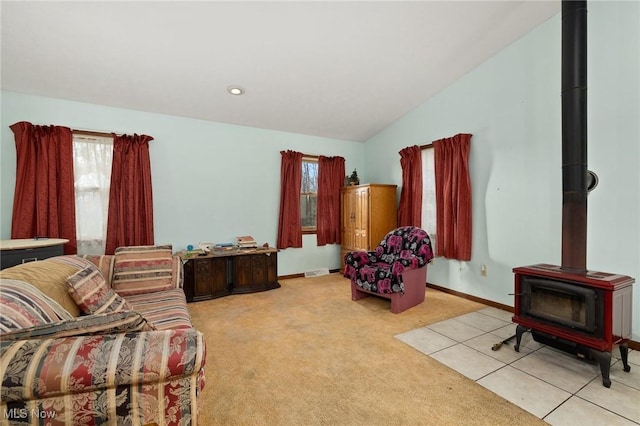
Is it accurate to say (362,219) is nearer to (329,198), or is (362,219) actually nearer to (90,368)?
(329,198)

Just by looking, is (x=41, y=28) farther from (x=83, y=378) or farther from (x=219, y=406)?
(x=219, y=406)

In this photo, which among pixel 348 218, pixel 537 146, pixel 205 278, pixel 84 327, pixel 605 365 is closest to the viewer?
pixel 84 327

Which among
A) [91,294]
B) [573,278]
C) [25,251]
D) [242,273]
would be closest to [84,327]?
[91,294]

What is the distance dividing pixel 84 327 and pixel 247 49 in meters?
2.68

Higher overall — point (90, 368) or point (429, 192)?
point (429, 192)

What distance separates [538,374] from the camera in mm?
2027

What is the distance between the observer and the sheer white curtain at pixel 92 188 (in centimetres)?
346

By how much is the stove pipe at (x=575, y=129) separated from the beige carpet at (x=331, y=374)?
1.34 m

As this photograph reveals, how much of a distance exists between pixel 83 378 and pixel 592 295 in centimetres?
276

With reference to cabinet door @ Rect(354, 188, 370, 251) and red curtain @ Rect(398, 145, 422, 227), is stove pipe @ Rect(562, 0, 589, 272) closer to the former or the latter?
red curtain @ Rect(398, 145, 422, 227)

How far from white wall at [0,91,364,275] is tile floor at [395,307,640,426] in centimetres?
282

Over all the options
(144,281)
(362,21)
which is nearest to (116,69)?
(144,281)

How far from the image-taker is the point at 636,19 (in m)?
2.35

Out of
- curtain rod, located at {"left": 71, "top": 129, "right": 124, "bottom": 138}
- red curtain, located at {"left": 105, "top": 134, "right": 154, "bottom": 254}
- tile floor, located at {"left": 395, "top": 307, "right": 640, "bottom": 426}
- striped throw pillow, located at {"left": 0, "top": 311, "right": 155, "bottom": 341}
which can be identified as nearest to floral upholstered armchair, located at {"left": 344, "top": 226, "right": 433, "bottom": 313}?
tile floor, located at {"left": 395, "top": 307, "right": 640, "bottom": 426}
